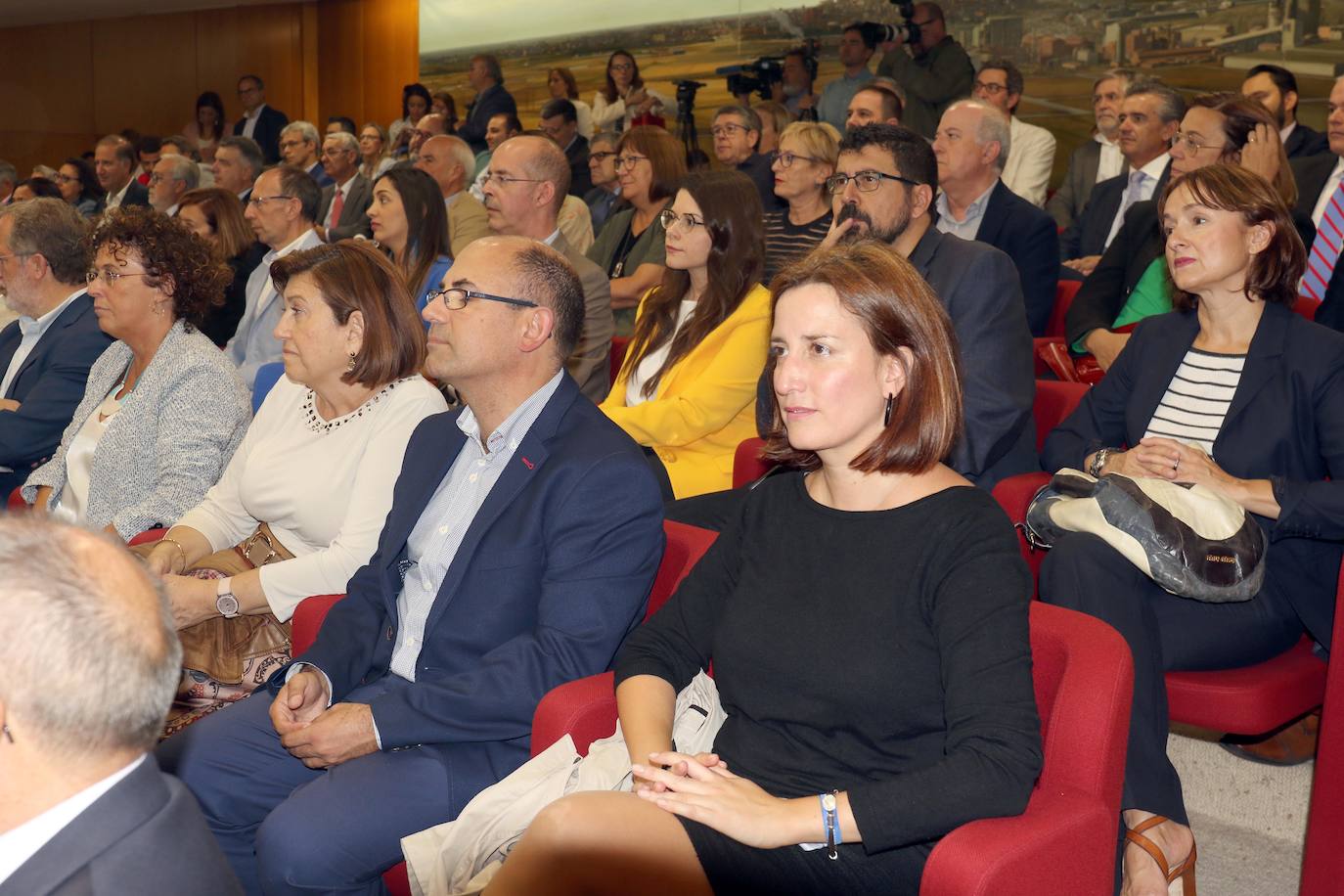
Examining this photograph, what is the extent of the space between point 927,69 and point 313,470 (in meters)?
5.93

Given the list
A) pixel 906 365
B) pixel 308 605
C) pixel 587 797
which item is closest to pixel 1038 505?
pixel 906 365

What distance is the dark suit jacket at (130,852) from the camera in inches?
37.7

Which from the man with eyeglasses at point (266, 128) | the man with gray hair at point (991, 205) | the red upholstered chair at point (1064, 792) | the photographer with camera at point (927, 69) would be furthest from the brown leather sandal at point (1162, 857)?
the man with eyeglasses at point (266, 128)

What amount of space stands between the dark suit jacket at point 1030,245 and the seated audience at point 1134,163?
29.3 inches

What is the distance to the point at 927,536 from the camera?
170 cm

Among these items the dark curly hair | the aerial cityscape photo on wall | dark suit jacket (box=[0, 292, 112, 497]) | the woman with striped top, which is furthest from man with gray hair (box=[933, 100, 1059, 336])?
the aerial cityscape photo on wall

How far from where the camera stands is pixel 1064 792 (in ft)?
5.34

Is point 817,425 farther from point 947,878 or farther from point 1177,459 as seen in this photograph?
point 1177,459

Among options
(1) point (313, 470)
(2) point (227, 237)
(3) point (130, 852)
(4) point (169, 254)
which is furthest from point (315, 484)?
(2) point (227, 237)

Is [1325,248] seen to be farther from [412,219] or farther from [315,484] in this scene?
→ [412,219]

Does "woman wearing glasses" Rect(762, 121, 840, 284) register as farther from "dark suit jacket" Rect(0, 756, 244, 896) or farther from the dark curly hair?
"dark suit jacket" Rect(0, 756, 244, 896)

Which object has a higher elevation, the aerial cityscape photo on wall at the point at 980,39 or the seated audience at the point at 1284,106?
the aerial cityscape photo on wall at the point at 980,39

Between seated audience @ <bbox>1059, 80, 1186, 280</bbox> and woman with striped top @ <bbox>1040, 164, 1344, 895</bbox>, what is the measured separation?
236cm

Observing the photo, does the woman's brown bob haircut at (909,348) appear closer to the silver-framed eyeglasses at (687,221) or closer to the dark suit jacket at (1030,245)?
the silver-framed eyeglasses at (687,221)
